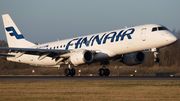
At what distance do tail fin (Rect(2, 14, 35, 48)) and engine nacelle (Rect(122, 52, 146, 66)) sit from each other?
13912mm

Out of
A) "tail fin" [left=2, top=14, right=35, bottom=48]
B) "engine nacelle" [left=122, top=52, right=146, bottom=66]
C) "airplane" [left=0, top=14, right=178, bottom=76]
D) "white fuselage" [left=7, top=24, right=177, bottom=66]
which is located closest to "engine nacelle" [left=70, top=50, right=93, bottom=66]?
"airplane" [left=0, top=14, right=178, bottom=76]

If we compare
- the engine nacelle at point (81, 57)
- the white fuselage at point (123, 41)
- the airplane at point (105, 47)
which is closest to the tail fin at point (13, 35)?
the airplane at point (105, 47)

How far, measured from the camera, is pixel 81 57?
2836cm

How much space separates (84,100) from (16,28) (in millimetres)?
28579

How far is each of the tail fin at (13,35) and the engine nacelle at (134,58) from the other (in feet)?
45.6

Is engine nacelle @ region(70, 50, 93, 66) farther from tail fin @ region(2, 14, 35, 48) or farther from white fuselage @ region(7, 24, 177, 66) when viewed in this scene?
tail fin @ region(2, 14, 35, 48)

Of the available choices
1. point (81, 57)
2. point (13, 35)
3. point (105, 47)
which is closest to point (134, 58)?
point (105, 47)

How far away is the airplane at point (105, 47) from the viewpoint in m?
26.5

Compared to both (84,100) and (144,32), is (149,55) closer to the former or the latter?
(144,32)

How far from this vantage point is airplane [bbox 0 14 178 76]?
26547 mm

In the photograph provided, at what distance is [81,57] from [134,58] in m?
7.00

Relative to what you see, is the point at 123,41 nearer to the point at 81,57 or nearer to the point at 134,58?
the point at 81,57

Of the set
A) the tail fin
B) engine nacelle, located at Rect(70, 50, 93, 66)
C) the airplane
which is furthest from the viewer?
the tail fin

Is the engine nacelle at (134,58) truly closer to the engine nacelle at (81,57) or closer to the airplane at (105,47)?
the airplane at (105,47)
